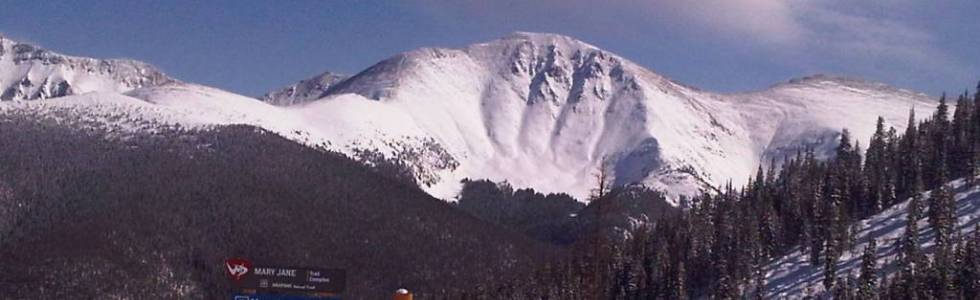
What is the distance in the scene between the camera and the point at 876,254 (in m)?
177

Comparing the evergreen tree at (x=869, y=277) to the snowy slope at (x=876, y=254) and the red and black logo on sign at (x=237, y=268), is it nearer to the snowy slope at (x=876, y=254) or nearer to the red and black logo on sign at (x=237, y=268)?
the snowy slope at (x=876, y=254)

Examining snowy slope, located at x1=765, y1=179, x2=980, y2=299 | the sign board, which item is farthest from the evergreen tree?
the sign board

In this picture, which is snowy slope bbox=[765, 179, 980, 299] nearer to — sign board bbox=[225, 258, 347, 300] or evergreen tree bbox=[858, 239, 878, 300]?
evergreen tree bbox=[858, 239, 878, 300]

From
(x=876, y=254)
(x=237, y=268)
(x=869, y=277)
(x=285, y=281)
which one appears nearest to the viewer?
(x=237, y=268)

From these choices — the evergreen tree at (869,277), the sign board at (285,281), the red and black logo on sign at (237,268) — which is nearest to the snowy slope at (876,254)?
the evergreen tree at (869,277)

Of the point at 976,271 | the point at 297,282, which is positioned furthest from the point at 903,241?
the point at 297,282

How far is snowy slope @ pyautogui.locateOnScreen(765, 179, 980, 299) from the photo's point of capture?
Answer: 17575 cm

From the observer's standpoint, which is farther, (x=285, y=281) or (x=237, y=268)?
(x=285, y=281)

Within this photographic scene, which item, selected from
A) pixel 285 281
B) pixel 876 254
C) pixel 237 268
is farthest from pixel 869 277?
pixel 237 268

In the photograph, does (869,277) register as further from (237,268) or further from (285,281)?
(237,268)

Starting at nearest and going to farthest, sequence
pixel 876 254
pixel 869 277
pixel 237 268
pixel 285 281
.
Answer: pixel 237 268
pixel 285 281
pixel 869 277
pixel 876 254

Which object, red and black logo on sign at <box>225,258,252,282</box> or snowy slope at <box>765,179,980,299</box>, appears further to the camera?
snowy slope at <box>765,179,980,299</box>

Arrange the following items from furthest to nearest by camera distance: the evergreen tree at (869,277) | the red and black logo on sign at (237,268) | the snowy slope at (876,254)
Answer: the snowy slope at (876,254) < the evergreen tree at (869,277) < the red and black logo on sign at (237,268)

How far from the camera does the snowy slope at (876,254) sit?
176 metres
